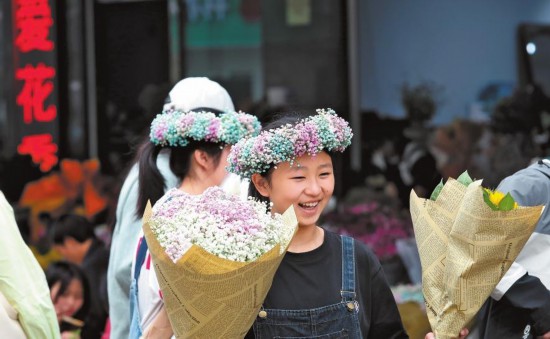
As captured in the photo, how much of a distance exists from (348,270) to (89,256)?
4013 mm

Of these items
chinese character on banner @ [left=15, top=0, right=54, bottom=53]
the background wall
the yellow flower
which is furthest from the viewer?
chinese character on banner @ [left=15, top=0, right=54, bottom=53]

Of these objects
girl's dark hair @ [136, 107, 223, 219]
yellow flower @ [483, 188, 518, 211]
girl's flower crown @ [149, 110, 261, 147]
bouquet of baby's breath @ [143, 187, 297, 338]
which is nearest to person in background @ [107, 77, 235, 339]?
girl's dark hair @ [136, 107, 223, 219]

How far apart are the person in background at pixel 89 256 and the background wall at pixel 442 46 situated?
238 cm

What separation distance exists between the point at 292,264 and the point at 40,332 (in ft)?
3.33

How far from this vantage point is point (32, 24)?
27.5 feet

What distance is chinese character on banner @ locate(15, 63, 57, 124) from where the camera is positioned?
8.43m

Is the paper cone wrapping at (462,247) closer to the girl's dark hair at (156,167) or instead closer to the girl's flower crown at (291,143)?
the girl's flower crown at (291,143)

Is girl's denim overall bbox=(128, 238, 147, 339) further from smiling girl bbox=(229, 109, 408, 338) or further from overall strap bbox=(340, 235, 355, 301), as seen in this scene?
overall strap bbox=(340, 235, 355, 301)

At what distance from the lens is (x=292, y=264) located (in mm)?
3418

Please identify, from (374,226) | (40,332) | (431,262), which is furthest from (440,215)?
(374,226)

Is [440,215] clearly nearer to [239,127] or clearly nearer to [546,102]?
[239,127]

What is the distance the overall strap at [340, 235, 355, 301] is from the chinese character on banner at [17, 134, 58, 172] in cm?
541

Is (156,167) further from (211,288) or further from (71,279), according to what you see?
(71,279)

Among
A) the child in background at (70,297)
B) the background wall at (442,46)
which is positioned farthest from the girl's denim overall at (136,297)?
the background wall at (442,46)
